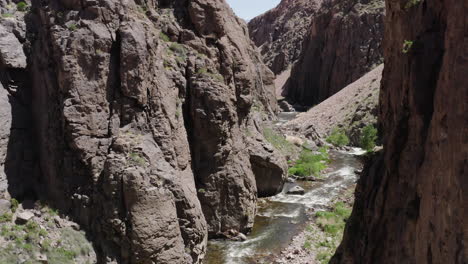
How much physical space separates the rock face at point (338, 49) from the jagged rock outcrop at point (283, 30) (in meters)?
20.2

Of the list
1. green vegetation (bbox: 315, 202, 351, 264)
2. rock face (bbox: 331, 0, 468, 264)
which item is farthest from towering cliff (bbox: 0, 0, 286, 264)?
rock face (bbox: 331, 0, 468, 264)

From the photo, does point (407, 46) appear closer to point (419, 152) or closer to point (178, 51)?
point (419, 152)

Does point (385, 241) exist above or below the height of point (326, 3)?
below

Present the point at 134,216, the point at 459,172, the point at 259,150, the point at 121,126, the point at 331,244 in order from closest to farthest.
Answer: the point at 459,172
the point at 134,216
the point at 121,126
the point at 331,244
the point at 259,150

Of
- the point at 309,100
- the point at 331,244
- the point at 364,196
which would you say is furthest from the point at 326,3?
the point at 364,196

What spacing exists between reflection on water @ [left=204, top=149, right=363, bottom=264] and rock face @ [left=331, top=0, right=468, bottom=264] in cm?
808

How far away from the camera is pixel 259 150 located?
3366 cm

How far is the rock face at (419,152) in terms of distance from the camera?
366 inches

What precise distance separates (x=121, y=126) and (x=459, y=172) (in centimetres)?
1586

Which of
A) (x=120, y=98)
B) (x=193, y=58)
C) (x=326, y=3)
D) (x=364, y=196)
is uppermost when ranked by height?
(x=326, y=3)

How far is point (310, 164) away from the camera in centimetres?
4278

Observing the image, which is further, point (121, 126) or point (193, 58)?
point (193, 58)

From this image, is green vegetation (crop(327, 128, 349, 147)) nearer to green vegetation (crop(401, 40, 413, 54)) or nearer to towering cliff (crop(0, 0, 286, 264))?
towering cliff (crop(0, 0, 286, 264))

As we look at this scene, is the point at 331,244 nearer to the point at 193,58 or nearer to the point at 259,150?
the point at 259,150
